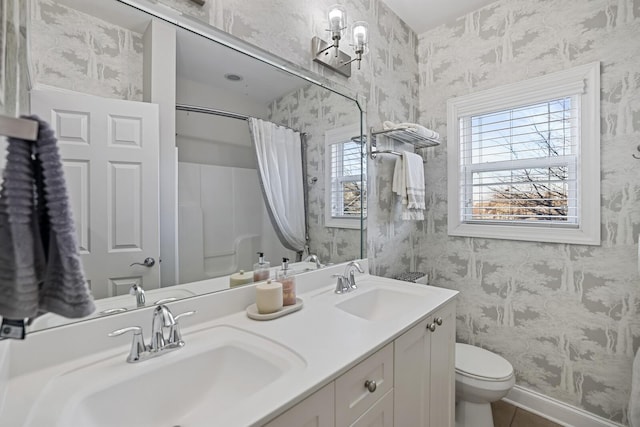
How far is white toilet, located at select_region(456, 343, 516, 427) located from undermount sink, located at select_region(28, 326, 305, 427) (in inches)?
48.9

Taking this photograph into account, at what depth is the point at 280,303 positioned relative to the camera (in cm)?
112

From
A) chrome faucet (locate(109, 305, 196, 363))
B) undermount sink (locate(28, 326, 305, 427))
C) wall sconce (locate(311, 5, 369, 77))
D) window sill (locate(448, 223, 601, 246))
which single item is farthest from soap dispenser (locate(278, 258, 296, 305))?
window sill (locate(448, 223, 601, 246))

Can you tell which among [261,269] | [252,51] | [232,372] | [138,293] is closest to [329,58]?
[252,51]

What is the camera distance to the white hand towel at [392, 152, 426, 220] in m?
1.92

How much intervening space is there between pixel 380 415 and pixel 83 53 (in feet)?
4.60

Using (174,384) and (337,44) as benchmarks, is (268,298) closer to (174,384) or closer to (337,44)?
(174,384)

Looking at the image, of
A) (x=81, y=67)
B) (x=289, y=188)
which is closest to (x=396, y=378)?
(x=289, y=188)

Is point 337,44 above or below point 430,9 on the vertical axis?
below

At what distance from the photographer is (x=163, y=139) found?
39.4 inches

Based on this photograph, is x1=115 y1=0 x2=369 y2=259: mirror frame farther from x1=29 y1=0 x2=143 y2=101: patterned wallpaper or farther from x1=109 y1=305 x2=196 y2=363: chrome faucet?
x1=109 y1=305 x2=196 y2=363: chrome faucet

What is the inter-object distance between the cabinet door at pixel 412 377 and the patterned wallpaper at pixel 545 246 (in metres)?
0.78

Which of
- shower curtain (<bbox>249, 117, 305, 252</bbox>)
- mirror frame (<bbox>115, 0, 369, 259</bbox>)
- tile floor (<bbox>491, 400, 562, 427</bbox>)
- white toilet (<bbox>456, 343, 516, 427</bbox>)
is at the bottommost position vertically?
tile floor (<bbox>491, 400, 562, 427</bbox>)

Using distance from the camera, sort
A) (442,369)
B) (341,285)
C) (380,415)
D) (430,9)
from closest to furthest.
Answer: (380,415) < (442,369) < (341,285) < (430,9)

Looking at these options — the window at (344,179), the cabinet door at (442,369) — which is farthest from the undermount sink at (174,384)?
the window at (344,179)
